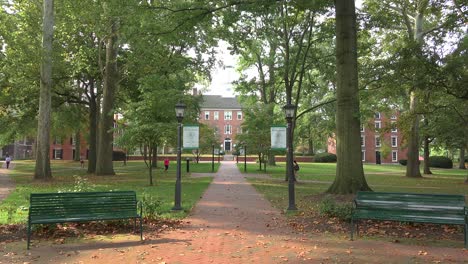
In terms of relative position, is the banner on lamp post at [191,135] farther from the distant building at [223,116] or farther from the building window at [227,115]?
the building window at [227,115]

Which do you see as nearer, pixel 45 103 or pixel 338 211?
pixel 338 211

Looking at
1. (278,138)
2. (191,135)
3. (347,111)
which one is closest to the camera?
(191,135)

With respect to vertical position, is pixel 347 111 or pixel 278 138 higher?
pixel 347 111

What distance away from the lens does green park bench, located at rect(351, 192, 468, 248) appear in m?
7.23

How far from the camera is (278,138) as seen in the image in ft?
42.1

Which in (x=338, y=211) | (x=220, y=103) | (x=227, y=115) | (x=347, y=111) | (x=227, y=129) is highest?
(x=220, y=103)

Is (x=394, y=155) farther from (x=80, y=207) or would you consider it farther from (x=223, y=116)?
(x=80, y=207)

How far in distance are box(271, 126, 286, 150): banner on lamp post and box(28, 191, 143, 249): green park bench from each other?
5.85 meters

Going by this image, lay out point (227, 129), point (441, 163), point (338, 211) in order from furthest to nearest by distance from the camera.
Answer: point (227, 129) < point (441, 163) < point (338, 211)

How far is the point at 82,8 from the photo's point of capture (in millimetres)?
20906

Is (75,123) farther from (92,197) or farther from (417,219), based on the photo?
(417,219)

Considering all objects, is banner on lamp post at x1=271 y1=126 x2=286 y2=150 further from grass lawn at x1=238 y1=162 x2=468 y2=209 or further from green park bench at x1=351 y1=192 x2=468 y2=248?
green park bench at x1=351 y1=192 x2=468 y2=248

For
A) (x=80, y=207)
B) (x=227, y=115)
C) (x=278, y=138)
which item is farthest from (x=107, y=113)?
(x=227, y=115)

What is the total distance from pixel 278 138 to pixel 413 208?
564 cm
